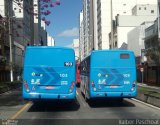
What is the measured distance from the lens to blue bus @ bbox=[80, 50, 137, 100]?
20.5 m

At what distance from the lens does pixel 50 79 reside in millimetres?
18922

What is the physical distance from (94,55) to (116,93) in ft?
7.08

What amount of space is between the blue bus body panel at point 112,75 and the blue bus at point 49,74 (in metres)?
1.85

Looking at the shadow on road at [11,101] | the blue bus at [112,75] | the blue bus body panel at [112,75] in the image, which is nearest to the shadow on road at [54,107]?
the blue bus at [112,75]

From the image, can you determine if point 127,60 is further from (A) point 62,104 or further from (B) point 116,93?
(A) point 62,104

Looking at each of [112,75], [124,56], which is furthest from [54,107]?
[124,56]

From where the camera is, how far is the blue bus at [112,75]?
2052 centimetres

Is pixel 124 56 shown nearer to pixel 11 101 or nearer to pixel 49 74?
pixel 49 74

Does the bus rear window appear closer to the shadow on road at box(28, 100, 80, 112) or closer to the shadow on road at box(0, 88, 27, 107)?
the shadow on road at box(28, 100, 80, 112)

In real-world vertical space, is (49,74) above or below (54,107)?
above

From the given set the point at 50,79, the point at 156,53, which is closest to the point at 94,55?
the point at 50,79

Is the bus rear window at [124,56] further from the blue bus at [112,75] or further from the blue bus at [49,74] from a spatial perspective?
the blue bus at [49,74]

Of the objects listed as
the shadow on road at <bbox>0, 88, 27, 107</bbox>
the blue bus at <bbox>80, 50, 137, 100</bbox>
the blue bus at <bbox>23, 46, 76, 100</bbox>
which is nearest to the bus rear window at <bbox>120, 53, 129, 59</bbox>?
the blue bus at <bbox>80, 50, 137, 100</bbox>

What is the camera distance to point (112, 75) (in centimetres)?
2072
